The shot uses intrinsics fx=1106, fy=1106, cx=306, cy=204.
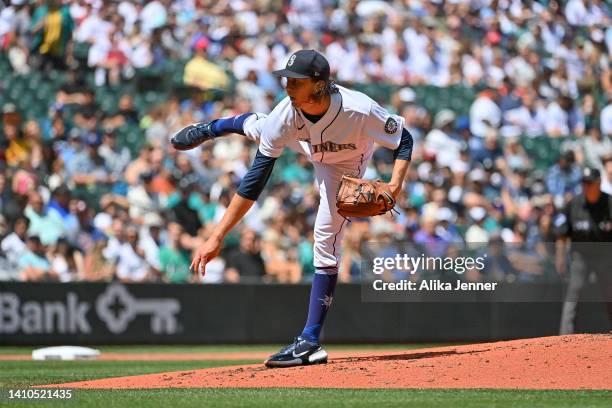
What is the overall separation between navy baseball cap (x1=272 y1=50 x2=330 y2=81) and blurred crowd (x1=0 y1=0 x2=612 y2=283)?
671 centimetres

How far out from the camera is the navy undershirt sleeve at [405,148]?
6883 mm

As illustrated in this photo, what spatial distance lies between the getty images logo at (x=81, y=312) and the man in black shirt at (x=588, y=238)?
15.6ft

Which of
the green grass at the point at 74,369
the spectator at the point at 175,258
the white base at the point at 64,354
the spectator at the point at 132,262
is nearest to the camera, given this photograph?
the green grass at the point at 74,369

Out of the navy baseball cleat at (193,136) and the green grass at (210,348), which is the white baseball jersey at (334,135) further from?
the green grass at (210,348)

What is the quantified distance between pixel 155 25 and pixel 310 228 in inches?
159

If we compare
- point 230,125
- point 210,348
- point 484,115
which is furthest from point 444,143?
point 230,125

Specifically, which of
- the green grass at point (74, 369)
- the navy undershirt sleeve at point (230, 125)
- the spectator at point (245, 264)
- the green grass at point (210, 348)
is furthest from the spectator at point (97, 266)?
the navy undershirt sleeve at point (230, 125)

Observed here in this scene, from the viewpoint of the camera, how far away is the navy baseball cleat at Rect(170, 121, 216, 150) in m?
7.60

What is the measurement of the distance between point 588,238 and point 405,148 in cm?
415

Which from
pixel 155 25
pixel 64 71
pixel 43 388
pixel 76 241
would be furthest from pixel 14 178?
pixel 43 388

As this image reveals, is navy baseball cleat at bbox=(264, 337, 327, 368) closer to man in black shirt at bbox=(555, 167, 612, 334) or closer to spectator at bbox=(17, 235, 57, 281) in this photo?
man in black shirt at bbox=(555, 167, 612, 334)

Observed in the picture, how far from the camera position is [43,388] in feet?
22.3

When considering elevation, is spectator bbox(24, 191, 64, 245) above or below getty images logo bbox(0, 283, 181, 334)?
above

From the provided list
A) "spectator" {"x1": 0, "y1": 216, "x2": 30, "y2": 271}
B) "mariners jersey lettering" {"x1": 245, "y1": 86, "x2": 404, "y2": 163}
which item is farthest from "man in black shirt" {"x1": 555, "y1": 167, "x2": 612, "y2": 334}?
"spectator" {"x1": 0, "y1": 216, "x2": 30, "y2": 271}
